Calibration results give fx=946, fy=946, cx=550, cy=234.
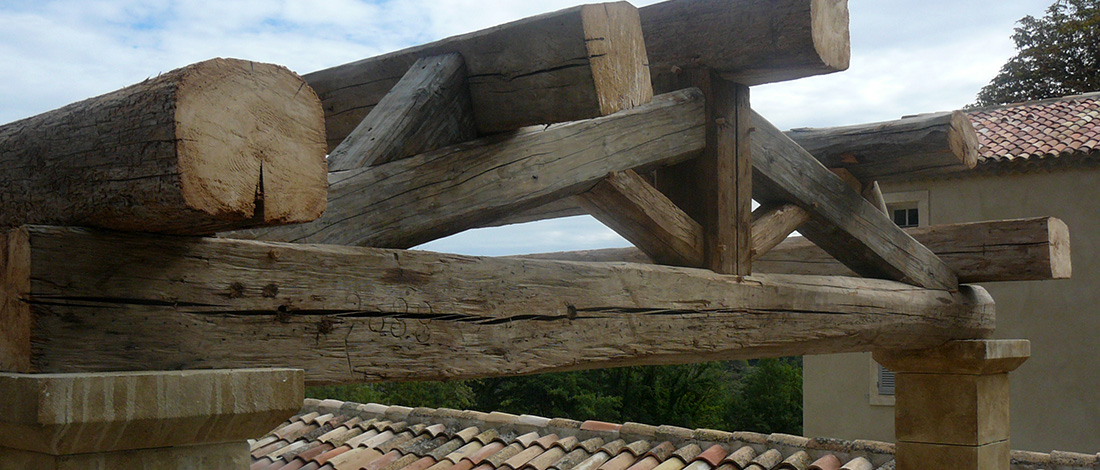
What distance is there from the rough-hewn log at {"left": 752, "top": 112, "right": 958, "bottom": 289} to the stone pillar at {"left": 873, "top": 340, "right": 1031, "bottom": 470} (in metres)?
0.33

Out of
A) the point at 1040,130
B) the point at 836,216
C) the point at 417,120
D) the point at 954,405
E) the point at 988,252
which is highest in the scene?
the point at 1040,130

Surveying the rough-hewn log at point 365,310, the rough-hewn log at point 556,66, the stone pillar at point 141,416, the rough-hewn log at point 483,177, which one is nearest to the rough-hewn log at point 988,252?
the rough-hewn log at point 365,310

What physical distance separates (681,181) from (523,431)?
11.6 feet

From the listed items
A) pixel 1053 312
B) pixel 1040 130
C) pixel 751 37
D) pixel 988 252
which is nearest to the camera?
pixel 751 37

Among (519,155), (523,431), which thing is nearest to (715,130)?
(519,155)

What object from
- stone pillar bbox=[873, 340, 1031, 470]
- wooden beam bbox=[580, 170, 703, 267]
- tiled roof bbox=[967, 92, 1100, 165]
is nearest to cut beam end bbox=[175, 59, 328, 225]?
wooden beam bbox=[580, 170, 703, 267]

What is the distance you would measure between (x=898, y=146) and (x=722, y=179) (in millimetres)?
1090

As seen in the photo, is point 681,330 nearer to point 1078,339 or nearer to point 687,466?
point 687,466

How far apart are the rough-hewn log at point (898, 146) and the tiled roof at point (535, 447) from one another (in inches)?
69.6

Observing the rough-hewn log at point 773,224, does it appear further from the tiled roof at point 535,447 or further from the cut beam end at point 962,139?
the tiled roof at point 535,447

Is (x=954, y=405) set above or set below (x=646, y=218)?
below

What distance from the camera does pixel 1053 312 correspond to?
10.4 m

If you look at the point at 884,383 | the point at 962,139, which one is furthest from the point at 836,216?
the point at 884,383

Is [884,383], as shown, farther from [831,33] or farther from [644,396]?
[831,33]
